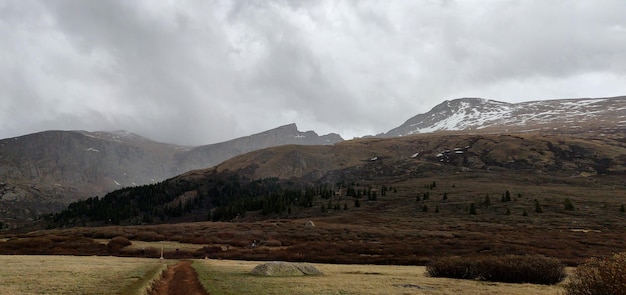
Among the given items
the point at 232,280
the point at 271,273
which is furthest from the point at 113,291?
the point at 271,273

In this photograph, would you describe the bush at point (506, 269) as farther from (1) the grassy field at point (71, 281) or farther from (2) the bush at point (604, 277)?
(1) the grassy field at point (71, 281)

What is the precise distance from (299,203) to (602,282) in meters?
171

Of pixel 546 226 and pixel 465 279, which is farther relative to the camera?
pixel 546 226

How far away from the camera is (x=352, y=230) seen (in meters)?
99.8

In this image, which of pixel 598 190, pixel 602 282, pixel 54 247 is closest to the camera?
pixel 602 282

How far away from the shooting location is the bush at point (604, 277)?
18.7 m

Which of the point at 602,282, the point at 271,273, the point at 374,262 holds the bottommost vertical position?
the point at 374,262

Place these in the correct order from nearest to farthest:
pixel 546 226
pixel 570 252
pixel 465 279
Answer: pixel 465 279 → pixel 570 252 → pixel 546 226

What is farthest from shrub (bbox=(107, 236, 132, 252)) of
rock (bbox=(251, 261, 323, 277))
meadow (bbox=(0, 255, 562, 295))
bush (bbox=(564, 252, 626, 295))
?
bush (bbox=(564, 252, 626, 295))

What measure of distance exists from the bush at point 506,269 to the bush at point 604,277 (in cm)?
1273

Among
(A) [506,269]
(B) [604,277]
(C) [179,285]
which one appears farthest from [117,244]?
(B) [604,277]

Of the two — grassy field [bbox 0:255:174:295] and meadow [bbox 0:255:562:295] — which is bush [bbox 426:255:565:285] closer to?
meadow [bbox 0:255:562:295]

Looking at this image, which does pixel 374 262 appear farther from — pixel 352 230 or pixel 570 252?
pixel 352 230

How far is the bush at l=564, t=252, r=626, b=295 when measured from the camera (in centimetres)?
1870
